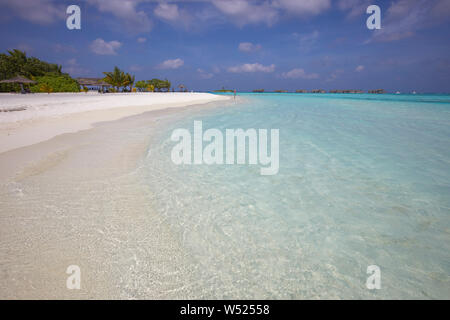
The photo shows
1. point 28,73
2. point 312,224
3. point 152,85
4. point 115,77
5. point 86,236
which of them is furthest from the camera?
point 152,85

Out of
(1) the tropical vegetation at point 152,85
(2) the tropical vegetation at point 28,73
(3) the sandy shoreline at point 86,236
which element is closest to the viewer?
(3) the sandy shoreline at point 86,236

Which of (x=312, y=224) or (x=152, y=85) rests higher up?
(x=152, y=85)

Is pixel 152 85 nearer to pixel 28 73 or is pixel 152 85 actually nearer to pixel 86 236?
pixel 28 73

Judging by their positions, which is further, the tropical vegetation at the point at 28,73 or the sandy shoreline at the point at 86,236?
Answer: the tropical vegetation at the point at 28,73

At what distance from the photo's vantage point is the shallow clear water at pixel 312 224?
1.98m

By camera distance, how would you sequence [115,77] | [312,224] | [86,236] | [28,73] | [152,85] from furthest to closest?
1. [152,85]
2. [115,77]
3. [28,73]
4. [312,224]
5. [86,236]

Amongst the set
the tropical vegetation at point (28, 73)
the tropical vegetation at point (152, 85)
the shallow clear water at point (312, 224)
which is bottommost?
the shallow clear water at point (312, 224)

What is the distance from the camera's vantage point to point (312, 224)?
2.85 m

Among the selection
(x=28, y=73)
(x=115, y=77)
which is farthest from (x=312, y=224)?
(x=115, y=77)

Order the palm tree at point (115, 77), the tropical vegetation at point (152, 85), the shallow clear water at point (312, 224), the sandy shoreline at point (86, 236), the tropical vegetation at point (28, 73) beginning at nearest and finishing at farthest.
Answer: the sandy shoreline at point (86, 236) < the shallow clear water at point (312, 224) < the tropical vegetation at point (28, 73) < the palm tree at point (115, 77) < the tropical vegetation at point (152, 85)

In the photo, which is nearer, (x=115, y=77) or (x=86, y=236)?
(x=86, y=236)

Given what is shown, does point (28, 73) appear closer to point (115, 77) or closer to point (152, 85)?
point (115, 77)

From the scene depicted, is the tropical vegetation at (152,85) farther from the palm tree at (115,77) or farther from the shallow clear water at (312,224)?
the shallow clear water at (312,224)

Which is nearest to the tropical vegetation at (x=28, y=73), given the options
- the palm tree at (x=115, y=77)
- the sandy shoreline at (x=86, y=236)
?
the palm tree at (x=115, y=77)
